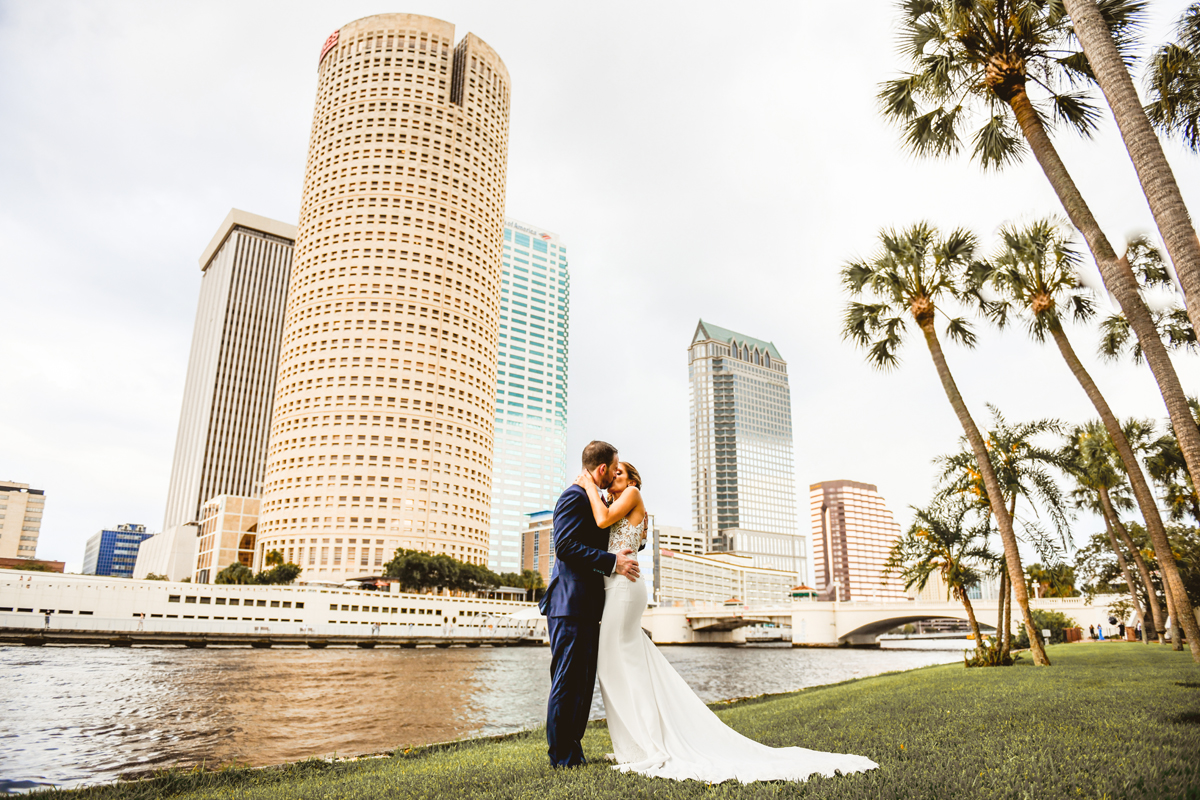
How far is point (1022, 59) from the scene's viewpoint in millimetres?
12164

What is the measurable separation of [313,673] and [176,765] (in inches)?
1005

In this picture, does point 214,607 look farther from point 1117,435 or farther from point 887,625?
point 1117,435

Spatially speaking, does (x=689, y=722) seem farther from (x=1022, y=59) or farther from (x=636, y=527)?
(x=1022, y=59)

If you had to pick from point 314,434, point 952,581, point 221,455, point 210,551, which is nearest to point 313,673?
point 952,581

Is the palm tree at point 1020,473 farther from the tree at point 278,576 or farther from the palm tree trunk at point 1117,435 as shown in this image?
the tree at point 278,576

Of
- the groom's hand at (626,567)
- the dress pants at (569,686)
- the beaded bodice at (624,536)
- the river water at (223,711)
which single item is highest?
the beaded bodice at (624,536)

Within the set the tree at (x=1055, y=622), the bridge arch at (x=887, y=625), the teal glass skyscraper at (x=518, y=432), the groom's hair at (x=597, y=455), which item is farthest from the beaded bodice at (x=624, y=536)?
the teal glass skyscraper at (x=518, y=432)

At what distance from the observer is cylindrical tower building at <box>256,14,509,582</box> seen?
111250mm

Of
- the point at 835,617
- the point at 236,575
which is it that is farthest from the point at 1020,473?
the point at 236,575

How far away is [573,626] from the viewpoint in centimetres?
543

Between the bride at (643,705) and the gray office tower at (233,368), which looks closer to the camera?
the bride at (643,705)

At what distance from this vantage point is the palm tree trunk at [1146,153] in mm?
7012

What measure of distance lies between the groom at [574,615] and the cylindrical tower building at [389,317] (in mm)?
110409

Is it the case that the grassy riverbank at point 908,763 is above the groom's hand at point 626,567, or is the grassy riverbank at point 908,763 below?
below
